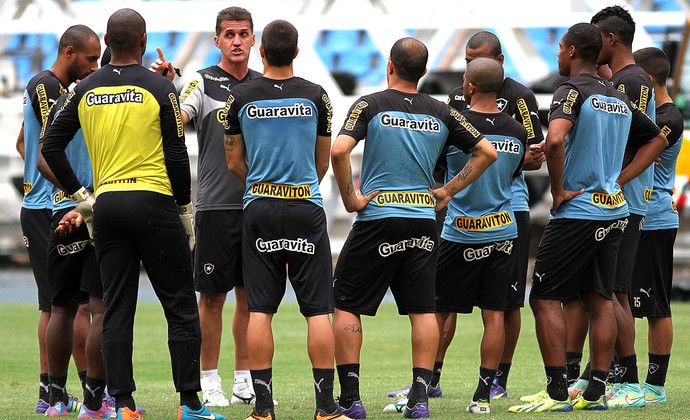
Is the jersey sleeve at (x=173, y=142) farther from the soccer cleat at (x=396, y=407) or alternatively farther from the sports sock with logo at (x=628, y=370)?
the sports sock with logo at (x=628, y=370)

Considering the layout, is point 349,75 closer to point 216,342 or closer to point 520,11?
point 520,11

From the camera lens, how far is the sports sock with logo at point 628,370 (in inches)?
331

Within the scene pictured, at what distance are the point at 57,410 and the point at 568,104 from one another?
12.5 feet

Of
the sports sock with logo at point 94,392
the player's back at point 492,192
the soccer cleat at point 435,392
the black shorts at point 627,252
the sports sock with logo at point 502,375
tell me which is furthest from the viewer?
the sports sock with logo at point 502,375

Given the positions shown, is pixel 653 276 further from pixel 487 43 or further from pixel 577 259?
pixel 487 43

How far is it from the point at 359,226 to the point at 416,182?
0.44m

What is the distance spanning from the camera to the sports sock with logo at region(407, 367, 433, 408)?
7.38 meters

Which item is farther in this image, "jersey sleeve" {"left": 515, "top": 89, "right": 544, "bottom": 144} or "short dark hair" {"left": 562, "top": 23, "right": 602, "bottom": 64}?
"jersey sleeve" {"left": 515, "top": 89, "right": 544, "bottom": 144}

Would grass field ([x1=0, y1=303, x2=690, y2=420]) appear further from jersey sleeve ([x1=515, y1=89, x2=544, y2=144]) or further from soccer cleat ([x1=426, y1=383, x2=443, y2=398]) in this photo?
jersey sleeve ([x1=515, y1=89, x2=544, y2=144])

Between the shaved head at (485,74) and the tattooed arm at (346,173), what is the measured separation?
109 centimetres

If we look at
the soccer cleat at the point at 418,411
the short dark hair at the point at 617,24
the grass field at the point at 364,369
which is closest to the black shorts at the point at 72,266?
the grass field at the point at 364,369

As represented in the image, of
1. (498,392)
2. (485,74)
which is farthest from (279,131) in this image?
(498,392)

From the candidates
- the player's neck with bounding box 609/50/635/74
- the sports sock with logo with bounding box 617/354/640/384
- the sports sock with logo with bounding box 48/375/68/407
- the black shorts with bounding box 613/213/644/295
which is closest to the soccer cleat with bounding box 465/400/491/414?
the sports sock with logo with bounding box 617/354/640/384

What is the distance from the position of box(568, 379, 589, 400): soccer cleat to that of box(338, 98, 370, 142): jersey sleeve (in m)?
2.50
